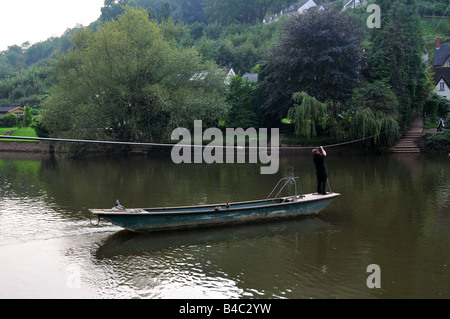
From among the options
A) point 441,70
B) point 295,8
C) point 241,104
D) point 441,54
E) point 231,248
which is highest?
point 295,8

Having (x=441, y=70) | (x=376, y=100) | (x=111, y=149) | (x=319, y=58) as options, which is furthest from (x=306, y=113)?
(x=441, y=70)

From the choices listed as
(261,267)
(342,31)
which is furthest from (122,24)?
(261,267)

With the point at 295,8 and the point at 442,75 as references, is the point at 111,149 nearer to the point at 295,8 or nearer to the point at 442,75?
the point at 442,75

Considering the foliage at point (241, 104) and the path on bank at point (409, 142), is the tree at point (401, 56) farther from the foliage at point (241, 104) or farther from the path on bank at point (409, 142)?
the foliage at point (241, 104)

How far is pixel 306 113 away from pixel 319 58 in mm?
Result: 4681

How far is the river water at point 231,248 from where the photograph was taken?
25.3ft

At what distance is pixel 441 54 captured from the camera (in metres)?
54.3

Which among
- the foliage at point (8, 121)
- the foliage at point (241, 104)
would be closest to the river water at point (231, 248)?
the foliage at point (241, 104)

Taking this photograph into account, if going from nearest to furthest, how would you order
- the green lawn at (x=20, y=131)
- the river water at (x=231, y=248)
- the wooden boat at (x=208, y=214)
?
the river water at (x=231, y=248), the wooden boat at (x=208, y=214), the green lawn at (x=20, y=131)

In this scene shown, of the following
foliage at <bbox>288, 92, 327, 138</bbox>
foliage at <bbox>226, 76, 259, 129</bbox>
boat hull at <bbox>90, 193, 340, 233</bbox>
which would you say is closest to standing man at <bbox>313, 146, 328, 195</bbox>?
boat hull at <bbox>90, 193, 340, 233</bbox>

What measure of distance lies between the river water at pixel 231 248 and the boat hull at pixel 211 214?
243 millimetres

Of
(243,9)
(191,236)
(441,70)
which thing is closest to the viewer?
(191,236)

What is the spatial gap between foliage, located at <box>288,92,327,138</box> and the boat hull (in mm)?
17448
